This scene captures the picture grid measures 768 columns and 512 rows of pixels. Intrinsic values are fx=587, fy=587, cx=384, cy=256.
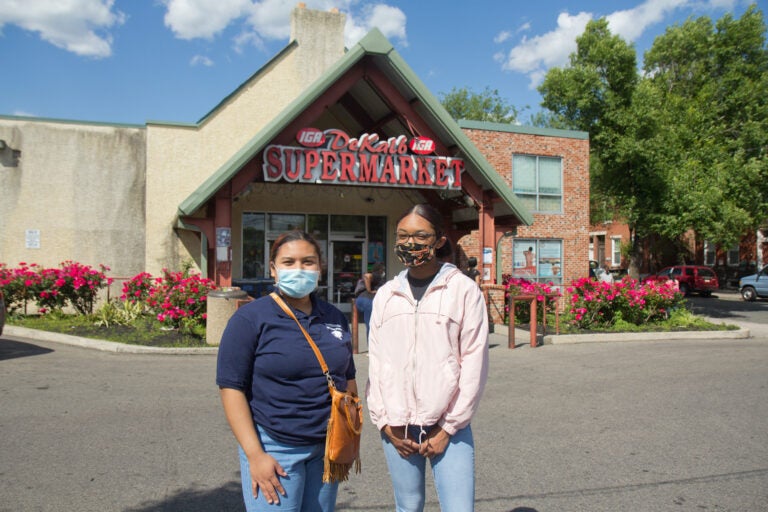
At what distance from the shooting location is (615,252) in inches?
1823

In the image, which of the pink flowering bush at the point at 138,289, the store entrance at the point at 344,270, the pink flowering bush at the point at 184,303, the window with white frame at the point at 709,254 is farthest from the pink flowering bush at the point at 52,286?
the window with white frame at the point at 709,254

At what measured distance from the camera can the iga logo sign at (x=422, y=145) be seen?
510 inches

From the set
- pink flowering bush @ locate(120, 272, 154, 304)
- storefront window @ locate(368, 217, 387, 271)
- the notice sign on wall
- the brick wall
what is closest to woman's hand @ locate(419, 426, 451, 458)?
pink flowering bush @ locate(120, 272, 154, 304)

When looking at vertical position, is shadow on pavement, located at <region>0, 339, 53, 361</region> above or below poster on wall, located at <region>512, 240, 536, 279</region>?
below

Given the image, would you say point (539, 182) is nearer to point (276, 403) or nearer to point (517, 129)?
point (517, 129)

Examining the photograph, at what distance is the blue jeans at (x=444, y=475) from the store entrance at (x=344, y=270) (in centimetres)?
1461

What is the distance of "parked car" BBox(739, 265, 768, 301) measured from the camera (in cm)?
2744

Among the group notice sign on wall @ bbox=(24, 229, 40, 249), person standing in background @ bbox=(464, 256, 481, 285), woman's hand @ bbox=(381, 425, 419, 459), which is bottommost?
woman's hand @ bbox=(381, 425, 419, 459)

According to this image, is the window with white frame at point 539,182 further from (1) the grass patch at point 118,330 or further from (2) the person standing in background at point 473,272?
(1) the grass patch at point 118,330

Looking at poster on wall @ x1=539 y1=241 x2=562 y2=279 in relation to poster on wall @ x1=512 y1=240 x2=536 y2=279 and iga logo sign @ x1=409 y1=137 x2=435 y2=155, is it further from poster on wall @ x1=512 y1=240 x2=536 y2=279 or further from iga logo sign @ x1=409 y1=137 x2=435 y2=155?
iga logo sign @ x1=409 y1=137 x2=435 y2=155

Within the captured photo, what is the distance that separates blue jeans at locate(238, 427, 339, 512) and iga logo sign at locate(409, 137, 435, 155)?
10.9 meters

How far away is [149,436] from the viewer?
5.56 m

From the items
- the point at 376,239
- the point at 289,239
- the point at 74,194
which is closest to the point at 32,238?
the point at 74,194

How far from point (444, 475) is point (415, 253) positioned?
1.07m
